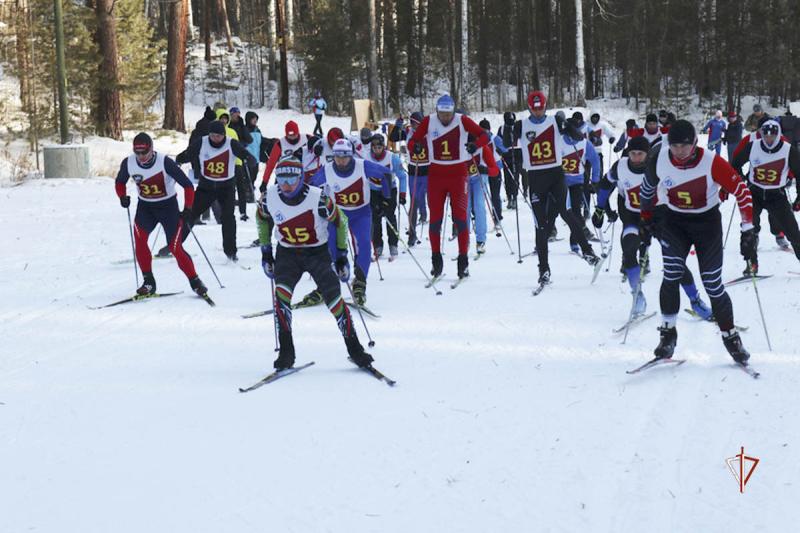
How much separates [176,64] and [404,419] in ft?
74.9

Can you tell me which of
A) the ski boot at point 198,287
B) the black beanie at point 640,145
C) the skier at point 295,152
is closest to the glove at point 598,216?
the black beanie at point 640,145

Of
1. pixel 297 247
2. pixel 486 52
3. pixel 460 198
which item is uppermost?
pixel 486 52

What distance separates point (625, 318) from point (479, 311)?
4.91 feet

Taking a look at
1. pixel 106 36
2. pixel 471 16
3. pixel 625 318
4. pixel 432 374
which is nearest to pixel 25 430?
pixel 432 374

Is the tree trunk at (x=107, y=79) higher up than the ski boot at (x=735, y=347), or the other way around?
the tree trunk at (x=107, y=79)

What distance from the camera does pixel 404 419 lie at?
569 centimetres

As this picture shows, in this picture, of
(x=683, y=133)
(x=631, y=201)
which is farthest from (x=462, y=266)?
(x=683, y=133)

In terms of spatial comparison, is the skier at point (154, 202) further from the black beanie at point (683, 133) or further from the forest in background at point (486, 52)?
the forest in background at point (486, 52)

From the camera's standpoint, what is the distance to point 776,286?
962 cm

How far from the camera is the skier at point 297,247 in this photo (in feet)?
21.8

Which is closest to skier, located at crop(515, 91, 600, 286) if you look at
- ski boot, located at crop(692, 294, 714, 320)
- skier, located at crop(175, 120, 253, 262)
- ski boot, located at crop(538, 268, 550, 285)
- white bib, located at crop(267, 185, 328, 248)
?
ski boot, located at crop(538, 268, 550, 285)

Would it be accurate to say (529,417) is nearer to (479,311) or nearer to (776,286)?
(479,311)

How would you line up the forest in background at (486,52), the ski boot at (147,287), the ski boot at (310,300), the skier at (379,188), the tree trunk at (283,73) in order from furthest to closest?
the forest in background at (486,52) < the tree trunk at (283,73) < the skier at (379,188) < the ski boot at (147,287) < the ski boot at (310,300)

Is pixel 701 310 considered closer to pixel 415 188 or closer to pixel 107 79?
pixel 415 188
